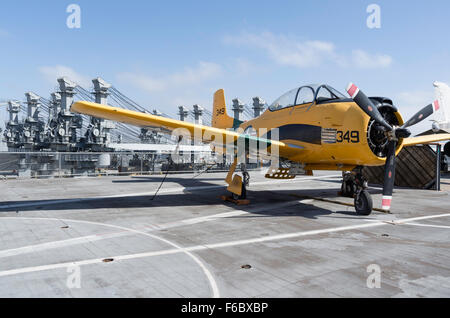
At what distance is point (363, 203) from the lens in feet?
27.8

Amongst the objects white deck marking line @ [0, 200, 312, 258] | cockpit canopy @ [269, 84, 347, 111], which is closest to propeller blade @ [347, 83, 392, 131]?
cockpit canopy @ [269, 84, 347, 111]

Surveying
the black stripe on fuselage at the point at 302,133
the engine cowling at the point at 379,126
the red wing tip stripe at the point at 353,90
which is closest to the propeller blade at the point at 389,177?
the engine cowling at the point at 379,126

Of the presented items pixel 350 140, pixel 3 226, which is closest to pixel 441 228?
pixel 350 140

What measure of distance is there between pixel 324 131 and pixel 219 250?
5.37m

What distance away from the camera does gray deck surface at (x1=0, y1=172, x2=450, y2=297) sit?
3.68 m

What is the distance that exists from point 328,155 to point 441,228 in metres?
3.40

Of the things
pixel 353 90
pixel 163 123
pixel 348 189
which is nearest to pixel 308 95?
pixel 353 90

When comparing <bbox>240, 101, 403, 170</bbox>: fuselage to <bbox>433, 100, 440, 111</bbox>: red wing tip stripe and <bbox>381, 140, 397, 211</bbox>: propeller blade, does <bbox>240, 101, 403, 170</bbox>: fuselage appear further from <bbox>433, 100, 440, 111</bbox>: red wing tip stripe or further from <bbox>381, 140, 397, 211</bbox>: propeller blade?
<bbox>433, 100, 440, 111</bbox>: red wing tip stripe

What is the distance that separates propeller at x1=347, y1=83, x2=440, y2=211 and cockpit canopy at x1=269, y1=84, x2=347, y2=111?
1.32m

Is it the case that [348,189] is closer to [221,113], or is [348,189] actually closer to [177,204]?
[177,204]
